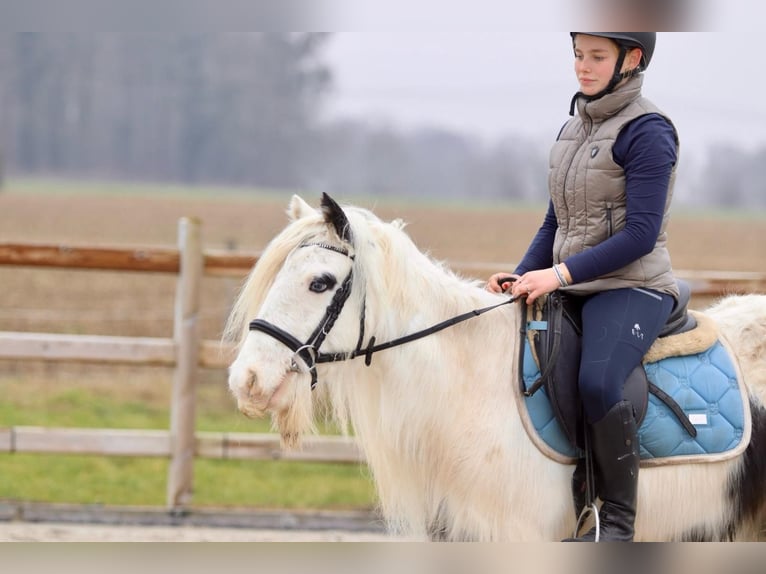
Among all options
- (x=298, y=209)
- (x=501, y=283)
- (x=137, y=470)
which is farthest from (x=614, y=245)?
(x=137, y=470)

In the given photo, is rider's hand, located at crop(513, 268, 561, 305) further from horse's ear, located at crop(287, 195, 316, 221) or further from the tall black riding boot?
horse's ear, located at crop(287, 195, 316, 221)

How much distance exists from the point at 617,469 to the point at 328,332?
983 mm

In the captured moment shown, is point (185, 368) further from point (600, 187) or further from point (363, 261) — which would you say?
point (600, 187)

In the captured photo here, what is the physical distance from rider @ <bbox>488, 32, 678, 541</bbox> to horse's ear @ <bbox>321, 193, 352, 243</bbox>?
0.59 meters

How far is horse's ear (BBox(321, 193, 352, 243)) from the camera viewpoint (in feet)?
8.55

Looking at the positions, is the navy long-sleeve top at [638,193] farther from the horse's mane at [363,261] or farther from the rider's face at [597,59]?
the horse's mane at [363,261]

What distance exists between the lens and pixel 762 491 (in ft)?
9.43

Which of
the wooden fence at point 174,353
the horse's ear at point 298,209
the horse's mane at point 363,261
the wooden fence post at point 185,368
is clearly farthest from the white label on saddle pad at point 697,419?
the wooden fence post at point 185,368

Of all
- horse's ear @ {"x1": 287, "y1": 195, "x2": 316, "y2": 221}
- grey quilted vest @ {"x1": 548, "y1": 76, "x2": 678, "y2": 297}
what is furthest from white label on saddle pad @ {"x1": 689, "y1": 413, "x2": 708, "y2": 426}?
horse's ear @ {"x1": 287, "y1": 195, "x2": 316, "y2": 221}

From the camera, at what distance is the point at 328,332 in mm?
2629

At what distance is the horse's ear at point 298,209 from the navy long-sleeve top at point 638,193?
861mm

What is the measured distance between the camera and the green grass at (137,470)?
5988 mm

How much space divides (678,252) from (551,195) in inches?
866

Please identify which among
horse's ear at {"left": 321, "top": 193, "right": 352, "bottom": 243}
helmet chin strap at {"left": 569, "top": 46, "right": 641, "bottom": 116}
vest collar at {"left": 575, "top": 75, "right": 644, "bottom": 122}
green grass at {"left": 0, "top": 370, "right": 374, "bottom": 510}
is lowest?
green grass at {"left": 0, "top": 370, "right": 374, "bottom": 510}
